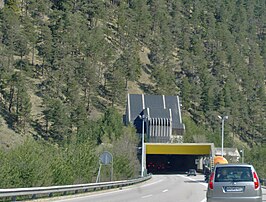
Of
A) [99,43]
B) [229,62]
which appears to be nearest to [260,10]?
[229,62]

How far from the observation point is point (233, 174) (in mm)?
19062

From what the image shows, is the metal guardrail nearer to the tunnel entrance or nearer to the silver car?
the silver car

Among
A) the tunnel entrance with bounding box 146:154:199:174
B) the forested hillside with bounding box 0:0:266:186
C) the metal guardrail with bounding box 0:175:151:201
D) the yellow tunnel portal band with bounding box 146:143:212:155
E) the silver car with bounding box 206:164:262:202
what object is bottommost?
the tunnel entrance with bounding box 146:154:199:174

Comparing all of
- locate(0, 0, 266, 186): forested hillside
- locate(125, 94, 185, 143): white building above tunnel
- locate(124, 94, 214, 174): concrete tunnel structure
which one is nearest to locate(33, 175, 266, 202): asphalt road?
locate(0, 0, 266, 186): forested hillside

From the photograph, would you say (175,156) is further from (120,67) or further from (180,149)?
(120,67)

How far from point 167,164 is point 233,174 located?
3257 inches

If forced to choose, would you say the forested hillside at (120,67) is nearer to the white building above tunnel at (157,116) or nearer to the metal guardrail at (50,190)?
the white building above tunnel at (157,116)

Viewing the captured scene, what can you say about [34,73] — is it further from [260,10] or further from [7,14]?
[260,10]

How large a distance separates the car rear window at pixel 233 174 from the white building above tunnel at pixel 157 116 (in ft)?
239

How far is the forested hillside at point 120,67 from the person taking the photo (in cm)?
8338

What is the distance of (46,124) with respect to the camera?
83312mm

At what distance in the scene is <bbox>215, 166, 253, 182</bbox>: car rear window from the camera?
1894cm

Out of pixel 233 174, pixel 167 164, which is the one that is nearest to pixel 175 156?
pixel 167 164

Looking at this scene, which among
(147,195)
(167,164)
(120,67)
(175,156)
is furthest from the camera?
(120,67)
